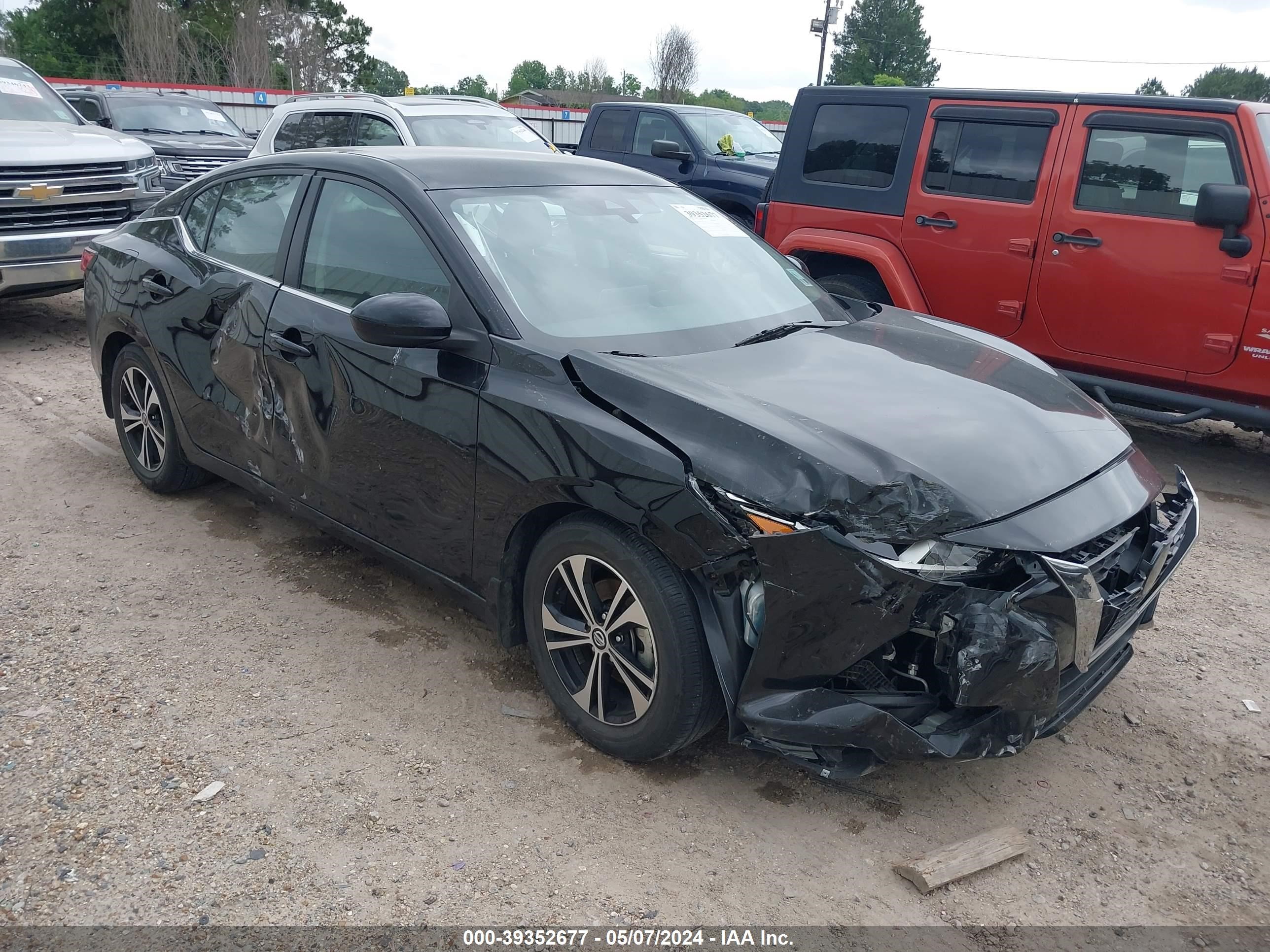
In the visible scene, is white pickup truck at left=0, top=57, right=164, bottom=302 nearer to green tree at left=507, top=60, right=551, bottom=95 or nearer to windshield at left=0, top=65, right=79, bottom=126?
windshield at left=0, top=65, right=79, bottom=126

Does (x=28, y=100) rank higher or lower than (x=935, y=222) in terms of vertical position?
higher

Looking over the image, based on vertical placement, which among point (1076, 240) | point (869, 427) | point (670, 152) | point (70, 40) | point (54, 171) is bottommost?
point (869, 427)

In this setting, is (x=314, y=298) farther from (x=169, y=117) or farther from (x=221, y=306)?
(x=169, y=117)

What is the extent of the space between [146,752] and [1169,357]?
17.8 ft

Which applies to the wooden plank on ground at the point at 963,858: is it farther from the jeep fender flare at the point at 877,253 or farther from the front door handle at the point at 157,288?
the jeep fender flare at the point at 877,253

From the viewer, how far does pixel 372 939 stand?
2.42m

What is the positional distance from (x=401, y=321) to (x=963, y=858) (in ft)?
7.27

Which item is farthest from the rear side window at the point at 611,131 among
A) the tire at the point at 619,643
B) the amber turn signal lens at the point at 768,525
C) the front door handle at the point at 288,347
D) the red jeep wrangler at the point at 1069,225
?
the amber turn signal lens at the point at 768,525

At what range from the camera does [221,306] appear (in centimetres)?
413

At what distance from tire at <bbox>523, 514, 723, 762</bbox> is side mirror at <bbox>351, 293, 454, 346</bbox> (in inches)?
28.5

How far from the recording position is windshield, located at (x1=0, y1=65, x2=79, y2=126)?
8.86 metres

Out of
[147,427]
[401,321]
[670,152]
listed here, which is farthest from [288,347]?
[670,152]

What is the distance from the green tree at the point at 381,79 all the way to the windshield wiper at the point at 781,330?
42.6 metres

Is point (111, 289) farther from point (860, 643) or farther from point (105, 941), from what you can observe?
point (860, 643)
